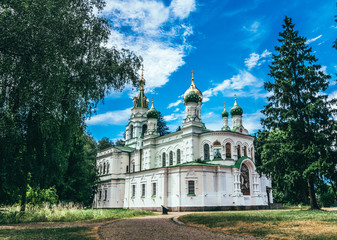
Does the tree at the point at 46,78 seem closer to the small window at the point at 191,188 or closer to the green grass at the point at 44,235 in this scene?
the green grass at the point at 44,235

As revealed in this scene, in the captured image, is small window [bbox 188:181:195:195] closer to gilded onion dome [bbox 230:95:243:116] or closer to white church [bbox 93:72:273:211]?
white church [bbox 93:72:273:211]

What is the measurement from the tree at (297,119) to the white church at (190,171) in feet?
29.9

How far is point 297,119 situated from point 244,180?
43.8ft

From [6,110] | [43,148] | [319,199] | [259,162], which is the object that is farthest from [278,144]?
[319,199]

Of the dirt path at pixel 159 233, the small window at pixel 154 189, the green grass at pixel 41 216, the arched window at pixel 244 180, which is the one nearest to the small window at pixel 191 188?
the small window at pixel 154 189

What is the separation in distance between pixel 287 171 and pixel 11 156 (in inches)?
701

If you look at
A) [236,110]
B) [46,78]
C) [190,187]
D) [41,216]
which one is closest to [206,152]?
[190,187]

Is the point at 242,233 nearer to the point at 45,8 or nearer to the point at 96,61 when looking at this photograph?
the point at 96,61

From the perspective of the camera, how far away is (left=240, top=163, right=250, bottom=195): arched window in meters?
31.1

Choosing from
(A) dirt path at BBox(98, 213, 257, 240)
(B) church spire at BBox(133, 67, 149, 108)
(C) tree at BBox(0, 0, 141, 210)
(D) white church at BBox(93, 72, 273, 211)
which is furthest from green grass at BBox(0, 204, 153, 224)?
(B) church spire at BBox(133, 67, 149, 108)

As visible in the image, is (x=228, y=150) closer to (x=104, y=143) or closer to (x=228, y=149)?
(x=228, y=149)

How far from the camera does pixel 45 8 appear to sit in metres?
9.80

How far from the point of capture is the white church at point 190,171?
2900 cm

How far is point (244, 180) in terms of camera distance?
31.5m
